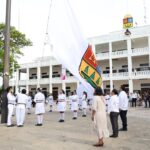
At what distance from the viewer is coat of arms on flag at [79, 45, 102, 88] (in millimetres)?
8562

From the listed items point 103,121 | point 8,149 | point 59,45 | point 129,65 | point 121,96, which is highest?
point 129,65

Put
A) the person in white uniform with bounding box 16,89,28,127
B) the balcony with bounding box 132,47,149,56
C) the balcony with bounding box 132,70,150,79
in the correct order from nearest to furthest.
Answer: the person in white uniform with bounding box 16,89,28,127
the balcony with bounding box 132,70,150,79
the balcony with bounding box 132,47,149,56

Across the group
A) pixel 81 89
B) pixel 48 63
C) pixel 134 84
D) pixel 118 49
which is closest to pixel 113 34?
pixel 118 49

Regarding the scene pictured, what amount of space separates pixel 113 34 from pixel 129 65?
16.5 ft

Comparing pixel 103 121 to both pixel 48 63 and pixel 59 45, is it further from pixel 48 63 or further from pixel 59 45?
pixel 48 63

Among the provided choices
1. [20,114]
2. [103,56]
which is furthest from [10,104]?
[103,56]

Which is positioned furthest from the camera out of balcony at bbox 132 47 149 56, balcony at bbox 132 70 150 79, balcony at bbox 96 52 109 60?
balcony at bbox 96 52 109 60

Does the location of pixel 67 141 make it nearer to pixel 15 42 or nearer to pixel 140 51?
pixel 15 42

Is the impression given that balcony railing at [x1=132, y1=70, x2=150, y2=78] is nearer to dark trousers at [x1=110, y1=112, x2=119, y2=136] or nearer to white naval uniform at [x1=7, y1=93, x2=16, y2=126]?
white naval uniform at [x1=7, y1=93, x2=16, y2=126]

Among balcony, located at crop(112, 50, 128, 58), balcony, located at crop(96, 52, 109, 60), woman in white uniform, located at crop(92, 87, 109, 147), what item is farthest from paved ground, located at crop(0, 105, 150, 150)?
balcony, located at crop(96, 52, 109, 60)

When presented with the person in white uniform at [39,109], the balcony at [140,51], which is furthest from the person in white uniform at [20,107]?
the balcony at [140,51]

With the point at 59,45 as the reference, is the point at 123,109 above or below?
below

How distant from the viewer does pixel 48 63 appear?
144ft

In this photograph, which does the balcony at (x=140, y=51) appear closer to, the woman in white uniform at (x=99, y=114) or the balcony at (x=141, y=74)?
the balcony at (x=141, y=74)
